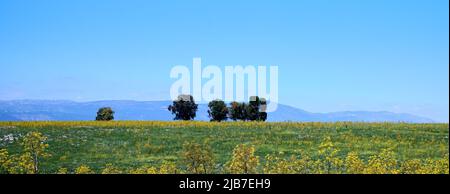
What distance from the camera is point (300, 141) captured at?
2402cm

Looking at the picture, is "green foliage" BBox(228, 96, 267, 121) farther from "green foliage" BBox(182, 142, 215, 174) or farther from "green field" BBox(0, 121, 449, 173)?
"green foliage" BBox(182, 142, 215, 174)

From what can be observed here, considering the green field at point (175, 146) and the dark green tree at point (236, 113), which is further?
the dark green tree at point (236, 113)

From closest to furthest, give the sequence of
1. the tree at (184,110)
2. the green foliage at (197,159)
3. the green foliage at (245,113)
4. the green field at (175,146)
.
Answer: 1. the green foliage at (197,159)
2. the green field at (175,146)
3. the tree at (184,110)
4. the green foliage at (245,113)

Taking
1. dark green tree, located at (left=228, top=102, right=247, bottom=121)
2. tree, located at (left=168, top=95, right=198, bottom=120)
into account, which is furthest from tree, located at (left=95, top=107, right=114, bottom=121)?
dark green tree, located at (left=228, top=102, right=247, bottom=121)

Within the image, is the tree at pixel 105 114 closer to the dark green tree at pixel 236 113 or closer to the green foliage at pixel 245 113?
the green foliage at pixel 245 113

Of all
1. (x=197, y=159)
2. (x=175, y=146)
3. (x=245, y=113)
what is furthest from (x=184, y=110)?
(x=197, y=159)

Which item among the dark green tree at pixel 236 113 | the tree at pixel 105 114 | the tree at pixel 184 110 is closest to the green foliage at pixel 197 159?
the tree at pixel 184 110

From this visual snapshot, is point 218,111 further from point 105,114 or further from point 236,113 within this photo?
point 105,114

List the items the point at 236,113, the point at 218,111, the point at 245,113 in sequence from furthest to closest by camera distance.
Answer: the point at 236,113, the point at 245,113, the point at 218,111
